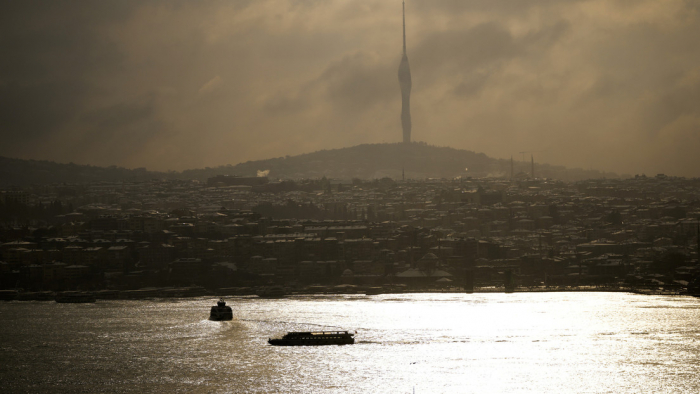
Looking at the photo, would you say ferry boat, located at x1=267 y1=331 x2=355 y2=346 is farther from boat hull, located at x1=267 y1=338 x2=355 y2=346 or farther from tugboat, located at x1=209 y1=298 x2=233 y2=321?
tugboat, located at x1=209 y1=298 x2=233 y2=321

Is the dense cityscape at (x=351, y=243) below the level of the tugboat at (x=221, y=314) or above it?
above

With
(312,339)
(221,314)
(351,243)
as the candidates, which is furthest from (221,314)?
(351,243)

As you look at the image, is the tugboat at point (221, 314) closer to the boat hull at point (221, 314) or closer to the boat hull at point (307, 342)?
the boat hull at point (221, 314)

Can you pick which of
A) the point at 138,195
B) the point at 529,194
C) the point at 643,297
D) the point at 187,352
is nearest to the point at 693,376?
the point at 187,352

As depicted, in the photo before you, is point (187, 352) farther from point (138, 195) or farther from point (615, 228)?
point (138, 195)

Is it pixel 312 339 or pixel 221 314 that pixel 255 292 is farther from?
pixel 312 339

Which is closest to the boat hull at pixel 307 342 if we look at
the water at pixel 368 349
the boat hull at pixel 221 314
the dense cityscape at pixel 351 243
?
the water at pixel 368 349

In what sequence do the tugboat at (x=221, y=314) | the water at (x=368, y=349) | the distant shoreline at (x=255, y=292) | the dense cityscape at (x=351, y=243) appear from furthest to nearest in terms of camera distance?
the dense cityscape at (x=351, y=243) → the distant shoreline at (x=255, y=292) → the tugboat at (x=221, y=314) → the water at (x=368, y=349)
